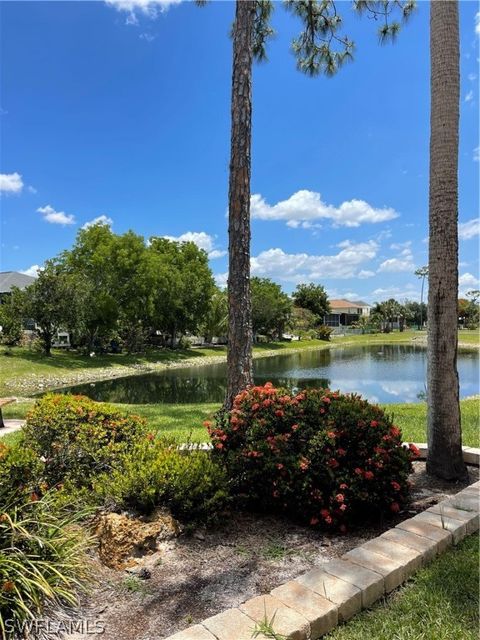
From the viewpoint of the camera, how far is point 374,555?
2455 mm

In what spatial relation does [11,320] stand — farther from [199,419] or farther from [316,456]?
[316,456]

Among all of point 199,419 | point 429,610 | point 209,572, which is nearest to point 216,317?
point 199,419

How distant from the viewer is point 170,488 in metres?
3.04

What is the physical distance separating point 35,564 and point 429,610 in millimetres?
1956

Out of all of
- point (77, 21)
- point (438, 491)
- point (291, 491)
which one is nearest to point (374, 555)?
point (291, 491)

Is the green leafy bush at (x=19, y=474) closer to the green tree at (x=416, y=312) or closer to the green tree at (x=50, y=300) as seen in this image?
the green tree at (x=50, y=300)

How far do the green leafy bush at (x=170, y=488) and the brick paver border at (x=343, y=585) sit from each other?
3.24 ft

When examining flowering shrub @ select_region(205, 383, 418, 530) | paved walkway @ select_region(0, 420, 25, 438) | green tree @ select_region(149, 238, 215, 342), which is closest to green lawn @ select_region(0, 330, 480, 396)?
green tree @ select_region(149, 238, 215, 342)

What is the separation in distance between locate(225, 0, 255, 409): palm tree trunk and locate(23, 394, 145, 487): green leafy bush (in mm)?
1252

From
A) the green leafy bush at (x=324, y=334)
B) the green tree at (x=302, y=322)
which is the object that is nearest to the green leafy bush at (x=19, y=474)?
the green tree at (x=302, y=322)

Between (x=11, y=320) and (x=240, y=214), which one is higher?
(x=240, y=214)

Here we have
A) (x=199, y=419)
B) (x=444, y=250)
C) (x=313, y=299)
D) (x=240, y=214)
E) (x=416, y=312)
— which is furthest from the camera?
(x=416, y=312)

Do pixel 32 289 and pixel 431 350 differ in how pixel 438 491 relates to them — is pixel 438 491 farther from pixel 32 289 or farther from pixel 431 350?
pixel 32 289

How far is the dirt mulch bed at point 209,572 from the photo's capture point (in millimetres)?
2170
